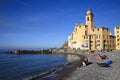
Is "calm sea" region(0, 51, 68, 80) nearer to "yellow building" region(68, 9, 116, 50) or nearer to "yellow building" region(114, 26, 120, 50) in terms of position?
"yellow building" region(68, 9, 116, 50)

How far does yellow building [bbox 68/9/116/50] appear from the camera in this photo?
90.0m

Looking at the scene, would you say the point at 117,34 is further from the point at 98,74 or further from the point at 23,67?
the point at 98,74

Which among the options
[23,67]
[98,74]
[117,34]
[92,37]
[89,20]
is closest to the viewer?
[98,74]

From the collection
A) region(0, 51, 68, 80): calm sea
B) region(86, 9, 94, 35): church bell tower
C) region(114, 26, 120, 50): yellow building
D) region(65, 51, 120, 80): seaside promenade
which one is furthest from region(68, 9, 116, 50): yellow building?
region(65, 51, 120, 80): seaside promenade

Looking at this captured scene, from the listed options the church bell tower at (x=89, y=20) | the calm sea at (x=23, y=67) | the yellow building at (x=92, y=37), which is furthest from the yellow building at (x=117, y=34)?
the calm sea at (x=23, y=67)

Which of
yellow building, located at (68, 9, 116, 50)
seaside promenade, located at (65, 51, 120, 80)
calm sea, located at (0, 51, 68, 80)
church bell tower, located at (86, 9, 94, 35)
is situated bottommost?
calm sea, located at (0, 51, 68, 80)

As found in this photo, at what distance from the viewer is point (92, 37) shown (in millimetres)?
91500

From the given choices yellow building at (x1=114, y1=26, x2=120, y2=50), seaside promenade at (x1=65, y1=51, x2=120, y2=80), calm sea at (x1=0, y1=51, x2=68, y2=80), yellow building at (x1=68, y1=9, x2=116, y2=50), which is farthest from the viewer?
yellow building at (x1=114, y1=26, x2=120, y2=50)

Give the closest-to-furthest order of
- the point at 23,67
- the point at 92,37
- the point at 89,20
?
the point at 23,67 < the point at 92,37 < the point at 89,20

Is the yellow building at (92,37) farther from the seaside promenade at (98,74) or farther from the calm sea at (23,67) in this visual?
the seaside promenade at (98,74)

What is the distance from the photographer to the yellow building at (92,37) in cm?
9000

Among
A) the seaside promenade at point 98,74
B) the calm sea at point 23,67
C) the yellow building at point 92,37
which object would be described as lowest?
the calm sea at point 23,67

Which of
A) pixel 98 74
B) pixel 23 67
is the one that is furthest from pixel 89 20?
pixel 98 74

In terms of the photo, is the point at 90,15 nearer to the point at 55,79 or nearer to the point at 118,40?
the point at 118,40
